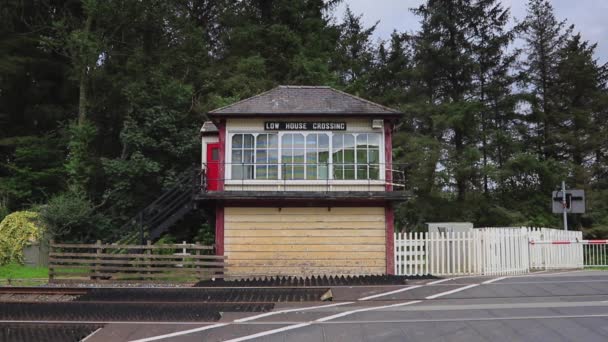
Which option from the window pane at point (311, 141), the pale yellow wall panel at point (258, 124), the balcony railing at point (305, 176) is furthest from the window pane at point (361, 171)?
the window pane at point (311, 141)

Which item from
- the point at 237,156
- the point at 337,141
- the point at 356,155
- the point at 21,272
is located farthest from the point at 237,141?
the point at 21,272

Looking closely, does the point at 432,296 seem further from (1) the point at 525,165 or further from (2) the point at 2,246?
(1) the point at 525,165

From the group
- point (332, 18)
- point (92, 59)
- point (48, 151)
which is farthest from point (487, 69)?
point (48, 151)

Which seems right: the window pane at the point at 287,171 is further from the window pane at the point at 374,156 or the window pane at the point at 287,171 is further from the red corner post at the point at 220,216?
the window pane at the point at 374,156

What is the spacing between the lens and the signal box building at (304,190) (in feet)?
55.7

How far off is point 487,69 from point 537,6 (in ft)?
23.7

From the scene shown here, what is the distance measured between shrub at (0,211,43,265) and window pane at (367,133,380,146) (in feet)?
48.3

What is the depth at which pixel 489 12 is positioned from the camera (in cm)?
3416

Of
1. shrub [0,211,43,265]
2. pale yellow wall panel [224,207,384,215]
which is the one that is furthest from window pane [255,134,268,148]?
shrub [0,211,43,265]

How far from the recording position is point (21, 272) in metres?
19.2

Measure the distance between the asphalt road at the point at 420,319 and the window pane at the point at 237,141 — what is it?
724 centimetres

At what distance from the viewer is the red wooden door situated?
18.5 meters

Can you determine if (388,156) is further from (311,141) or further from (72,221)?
(72,221)

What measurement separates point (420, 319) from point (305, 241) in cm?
817
